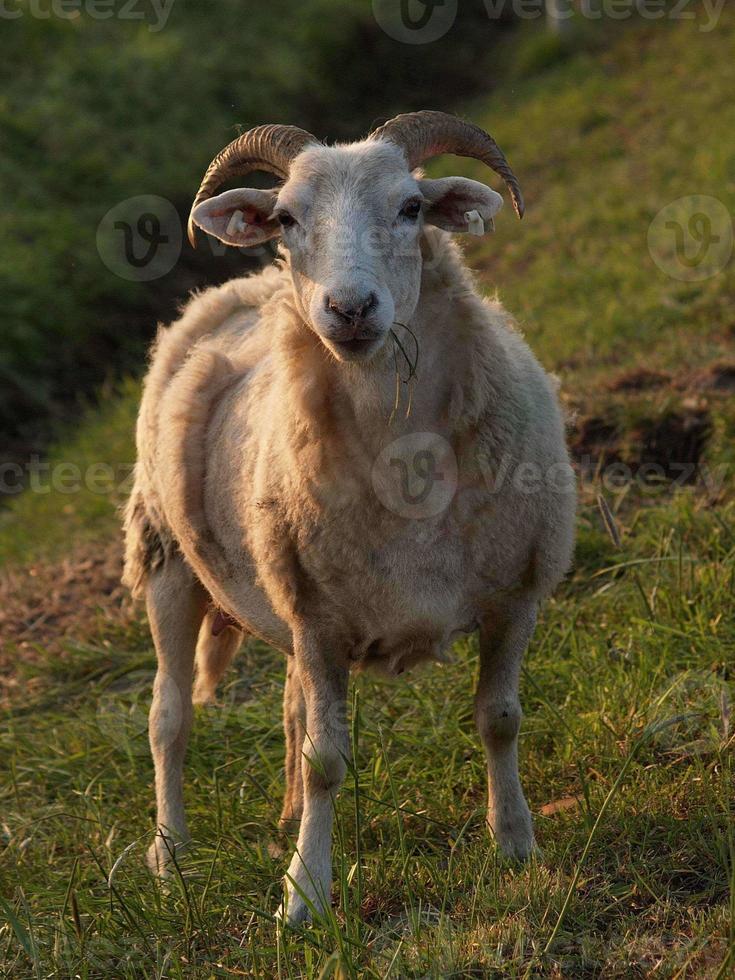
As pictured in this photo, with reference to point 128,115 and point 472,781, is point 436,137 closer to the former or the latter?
point 472,781

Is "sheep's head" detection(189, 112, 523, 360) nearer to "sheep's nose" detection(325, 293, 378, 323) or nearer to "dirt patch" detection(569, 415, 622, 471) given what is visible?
"sheep's nose" detection(325, 293, 378, 323)

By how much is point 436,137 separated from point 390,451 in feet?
3.02

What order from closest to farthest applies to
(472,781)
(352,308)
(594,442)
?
1. (352,308)
2. (472,781)
3. (594,442)

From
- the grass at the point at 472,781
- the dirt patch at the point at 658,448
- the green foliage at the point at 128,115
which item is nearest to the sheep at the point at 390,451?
the grass at the point at 472,781

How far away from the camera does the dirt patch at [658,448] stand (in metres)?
5.77

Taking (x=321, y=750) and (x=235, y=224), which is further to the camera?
(x=235, y=224)

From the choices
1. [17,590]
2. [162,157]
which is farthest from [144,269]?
[17,590]

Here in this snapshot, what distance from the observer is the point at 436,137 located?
3.76 metres

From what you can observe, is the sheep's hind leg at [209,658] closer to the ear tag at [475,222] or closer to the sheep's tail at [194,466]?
the sheep's tail at [194,466]

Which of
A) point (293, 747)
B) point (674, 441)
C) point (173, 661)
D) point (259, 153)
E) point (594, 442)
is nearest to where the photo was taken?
point (259, 153)

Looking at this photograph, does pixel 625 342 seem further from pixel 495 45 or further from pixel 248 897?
pixel 495 45

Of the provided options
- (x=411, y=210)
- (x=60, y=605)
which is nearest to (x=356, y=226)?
(x=411, y=210)

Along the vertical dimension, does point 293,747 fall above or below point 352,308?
below

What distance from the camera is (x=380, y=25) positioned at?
15602 millimetres
